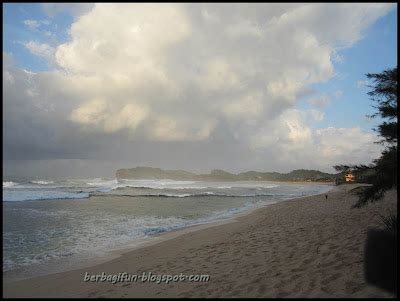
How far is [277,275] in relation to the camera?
5.64m

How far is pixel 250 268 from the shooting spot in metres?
6.32

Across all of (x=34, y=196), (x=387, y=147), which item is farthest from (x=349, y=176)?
(x=34, y=196)

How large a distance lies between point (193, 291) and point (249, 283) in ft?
3.35

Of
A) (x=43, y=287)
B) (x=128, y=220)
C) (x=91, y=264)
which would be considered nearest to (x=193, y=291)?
(x=43, y=287)

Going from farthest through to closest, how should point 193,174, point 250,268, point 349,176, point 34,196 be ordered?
point 193,174
point 34,196
point 349,176
point 250,268

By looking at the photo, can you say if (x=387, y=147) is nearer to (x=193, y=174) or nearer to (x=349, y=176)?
(x=349, y=176)

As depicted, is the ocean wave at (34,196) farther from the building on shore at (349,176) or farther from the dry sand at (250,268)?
the building on shore at (349,176)

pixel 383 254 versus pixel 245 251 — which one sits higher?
pixel 383 254

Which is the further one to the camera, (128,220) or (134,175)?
(134,175)

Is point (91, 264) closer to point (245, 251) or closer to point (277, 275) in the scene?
point (245, 251)

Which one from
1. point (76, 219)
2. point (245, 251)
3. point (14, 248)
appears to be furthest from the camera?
point (76, 219)

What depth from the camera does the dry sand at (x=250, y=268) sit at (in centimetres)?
503

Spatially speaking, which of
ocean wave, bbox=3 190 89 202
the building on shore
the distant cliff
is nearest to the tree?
the building on shore

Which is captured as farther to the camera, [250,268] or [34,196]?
[34,196]
